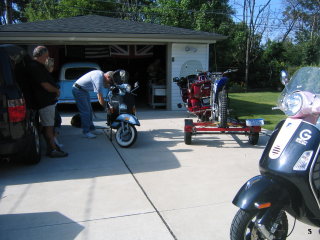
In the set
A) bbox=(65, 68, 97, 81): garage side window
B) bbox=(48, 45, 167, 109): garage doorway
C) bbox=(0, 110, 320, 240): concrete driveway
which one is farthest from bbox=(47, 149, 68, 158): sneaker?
bbox=(48, 45, 167, 109): garage doorway

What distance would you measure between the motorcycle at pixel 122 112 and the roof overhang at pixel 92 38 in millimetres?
4068

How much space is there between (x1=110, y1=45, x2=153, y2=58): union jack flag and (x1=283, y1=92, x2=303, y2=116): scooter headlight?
11.6 metres

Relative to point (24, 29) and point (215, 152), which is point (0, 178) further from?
point (24, 29)

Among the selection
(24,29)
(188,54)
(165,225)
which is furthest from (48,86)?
(188,54)

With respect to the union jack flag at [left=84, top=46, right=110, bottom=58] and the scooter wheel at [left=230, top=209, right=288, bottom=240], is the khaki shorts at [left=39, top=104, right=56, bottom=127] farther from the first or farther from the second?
the union jack flag at [left=84, top=46, right=110, bottom=58]

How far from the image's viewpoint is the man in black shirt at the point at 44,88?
5.36 meters

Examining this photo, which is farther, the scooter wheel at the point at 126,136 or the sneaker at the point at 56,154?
the scooter wheel at the point at 126,136

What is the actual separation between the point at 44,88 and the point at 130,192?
7.81ft

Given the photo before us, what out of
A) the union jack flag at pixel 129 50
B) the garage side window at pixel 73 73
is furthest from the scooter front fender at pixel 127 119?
the union jack flag at pixel 129 50

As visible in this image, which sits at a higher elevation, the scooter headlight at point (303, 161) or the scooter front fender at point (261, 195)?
the scooter headlight at point (303, 161)

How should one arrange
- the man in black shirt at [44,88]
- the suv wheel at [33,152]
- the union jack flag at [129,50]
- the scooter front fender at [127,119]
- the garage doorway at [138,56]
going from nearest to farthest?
the suv wheel at [33,152]
the man in black shirt at [44,88]
the scooter front fender at [127,119]
the garage doorway at [138,56]
the union jack flag at [129,50]

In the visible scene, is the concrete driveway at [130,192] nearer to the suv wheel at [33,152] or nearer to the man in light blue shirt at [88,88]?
the suv wheel at [33,152]

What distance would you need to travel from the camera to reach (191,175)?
496 centimetres

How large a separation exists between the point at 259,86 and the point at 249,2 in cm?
757
